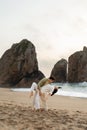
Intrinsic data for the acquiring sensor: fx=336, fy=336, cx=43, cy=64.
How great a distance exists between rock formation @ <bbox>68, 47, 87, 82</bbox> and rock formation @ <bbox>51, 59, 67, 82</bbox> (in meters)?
2.33

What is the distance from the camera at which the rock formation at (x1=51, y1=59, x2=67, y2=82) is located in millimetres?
78812

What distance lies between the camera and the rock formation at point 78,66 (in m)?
73.8

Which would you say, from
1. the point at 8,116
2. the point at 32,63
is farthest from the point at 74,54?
the point at 8,116

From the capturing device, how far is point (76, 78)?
75.9 m

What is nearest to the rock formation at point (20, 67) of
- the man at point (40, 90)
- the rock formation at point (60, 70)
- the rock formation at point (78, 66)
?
the rock formation at point (78, 66)

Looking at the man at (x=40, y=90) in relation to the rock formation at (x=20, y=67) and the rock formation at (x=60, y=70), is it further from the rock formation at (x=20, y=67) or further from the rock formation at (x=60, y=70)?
the rock formation at (x=60, y=70)

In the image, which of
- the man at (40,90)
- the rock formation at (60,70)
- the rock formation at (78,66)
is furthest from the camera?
the rock formation at (60,70)

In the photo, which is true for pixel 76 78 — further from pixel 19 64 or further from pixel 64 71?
pixel 19 64

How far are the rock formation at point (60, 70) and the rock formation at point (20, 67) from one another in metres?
10.3

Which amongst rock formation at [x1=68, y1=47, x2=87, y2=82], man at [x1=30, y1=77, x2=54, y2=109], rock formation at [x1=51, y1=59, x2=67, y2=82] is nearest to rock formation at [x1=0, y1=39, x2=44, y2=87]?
rock formation at [x1=68, y1=47, x2=87, y2=82]

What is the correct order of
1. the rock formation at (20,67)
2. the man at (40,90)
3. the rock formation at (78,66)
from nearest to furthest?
the man at (40,90), the rock formation at (20,67), the rock formation at (78,66)

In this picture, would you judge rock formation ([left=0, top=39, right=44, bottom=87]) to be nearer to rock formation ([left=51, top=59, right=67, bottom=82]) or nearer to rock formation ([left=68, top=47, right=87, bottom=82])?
rock formation ([left=68, top=47, right=87, bottom=82])

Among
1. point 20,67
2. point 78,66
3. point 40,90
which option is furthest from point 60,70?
point 40,90

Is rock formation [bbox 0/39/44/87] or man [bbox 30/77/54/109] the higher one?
rock formation [bbox 0/39/44/87]
